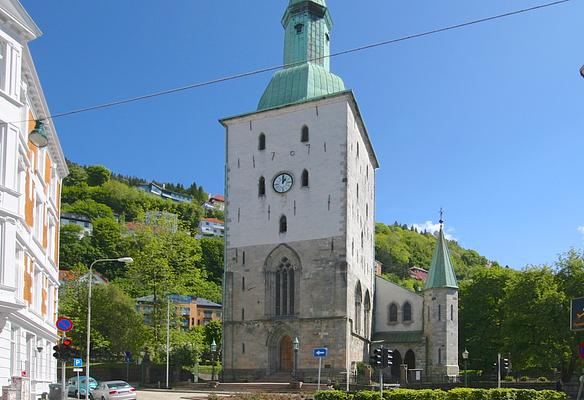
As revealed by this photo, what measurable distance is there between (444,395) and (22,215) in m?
18.4

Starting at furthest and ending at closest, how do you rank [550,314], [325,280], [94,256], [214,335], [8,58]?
[94,256], [214,335], [325,280], [550,314], [8,58]

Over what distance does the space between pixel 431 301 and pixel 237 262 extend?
600 inches

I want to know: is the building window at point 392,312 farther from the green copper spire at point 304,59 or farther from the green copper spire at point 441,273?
the green copper spire at point 304,59

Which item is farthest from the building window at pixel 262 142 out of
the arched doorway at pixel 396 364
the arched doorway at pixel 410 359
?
the arched doorway at pixel 410 359

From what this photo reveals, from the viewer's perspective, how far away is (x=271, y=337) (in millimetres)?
51344

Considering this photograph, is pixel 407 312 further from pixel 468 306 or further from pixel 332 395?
pixel 332 395

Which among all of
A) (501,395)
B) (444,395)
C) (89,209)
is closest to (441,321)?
(501,395)

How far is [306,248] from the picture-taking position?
5169cm

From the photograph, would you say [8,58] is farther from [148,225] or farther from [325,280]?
[148,225]

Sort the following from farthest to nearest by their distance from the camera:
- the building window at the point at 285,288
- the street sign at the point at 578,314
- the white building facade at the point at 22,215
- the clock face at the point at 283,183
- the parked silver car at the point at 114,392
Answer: the clock face at the point at 283,183, the building window at the point at 285,288, the parked silver car at the point at 114,392, the white building facade at the point at 22,215, the street sign at the point at 578,314

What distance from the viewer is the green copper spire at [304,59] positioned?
5556cm

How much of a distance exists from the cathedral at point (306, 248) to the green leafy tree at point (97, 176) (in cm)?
13082

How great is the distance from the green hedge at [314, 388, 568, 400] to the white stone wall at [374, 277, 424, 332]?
24630mm

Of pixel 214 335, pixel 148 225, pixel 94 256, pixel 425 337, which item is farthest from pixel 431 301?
pixel 94 256
